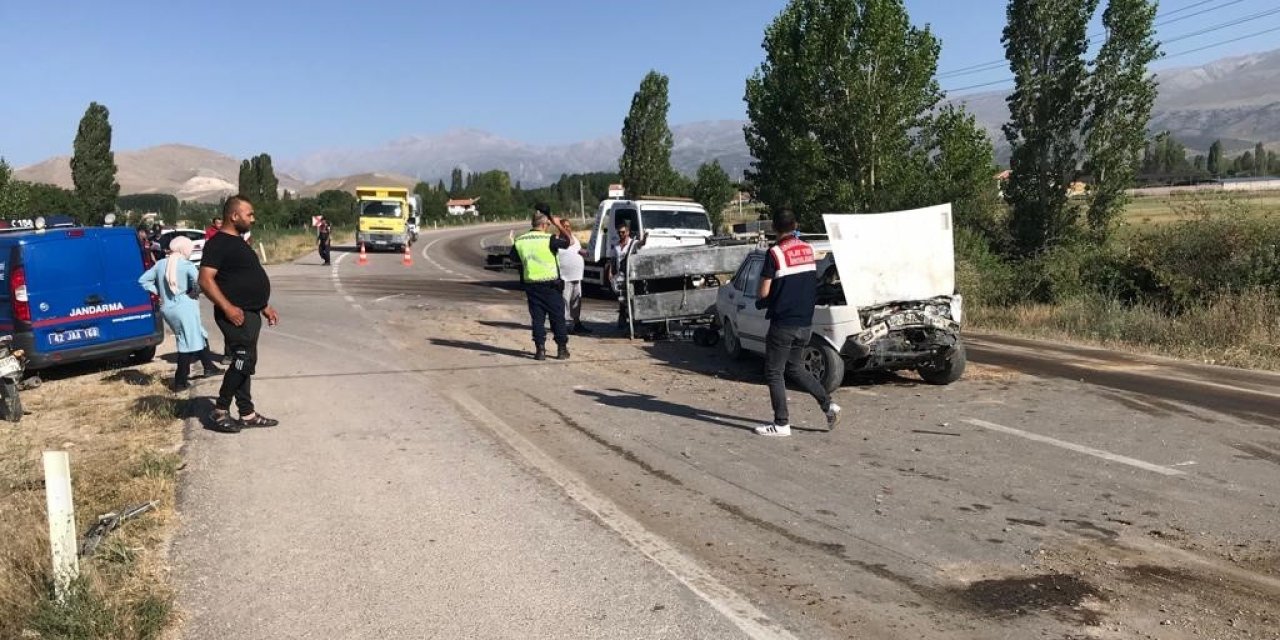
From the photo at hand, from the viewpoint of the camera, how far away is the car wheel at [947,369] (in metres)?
9.98

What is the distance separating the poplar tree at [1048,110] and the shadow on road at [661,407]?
645 inches

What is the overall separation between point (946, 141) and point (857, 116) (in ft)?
12.1

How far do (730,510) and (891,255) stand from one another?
15.3 ft

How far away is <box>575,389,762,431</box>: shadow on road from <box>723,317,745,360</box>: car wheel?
2.36m

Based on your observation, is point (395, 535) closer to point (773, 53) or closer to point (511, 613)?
point (511, 613)

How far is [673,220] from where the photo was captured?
2139 cm

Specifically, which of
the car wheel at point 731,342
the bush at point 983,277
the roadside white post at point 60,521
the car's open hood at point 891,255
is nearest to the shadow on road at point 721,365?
the car wheel at point 731,342

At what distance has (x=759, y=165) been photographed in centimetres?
3600

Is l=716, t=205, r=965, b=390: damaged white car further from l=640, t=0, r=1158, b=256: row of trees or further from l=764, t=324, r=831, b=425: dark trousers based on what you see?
l=640, t=0, r=1158, b=256: row of trees

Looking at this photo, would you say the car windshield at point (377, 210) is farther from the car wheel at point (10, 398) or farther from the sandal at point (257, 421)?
the sandal at point (257, 421)

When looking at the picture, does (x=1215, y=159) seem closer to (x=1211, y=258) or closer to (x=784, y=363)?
(x=1211, y=258)

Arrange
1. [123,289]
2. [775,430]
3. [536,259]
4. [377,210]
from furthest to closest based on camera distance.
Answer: [377,210] → [536,259] → [123,289] → [775,430]

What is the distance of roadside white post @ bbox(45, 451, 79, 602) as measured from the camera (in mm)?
3959

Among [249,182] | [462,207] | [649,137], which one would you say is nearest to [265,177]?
[249,182]
